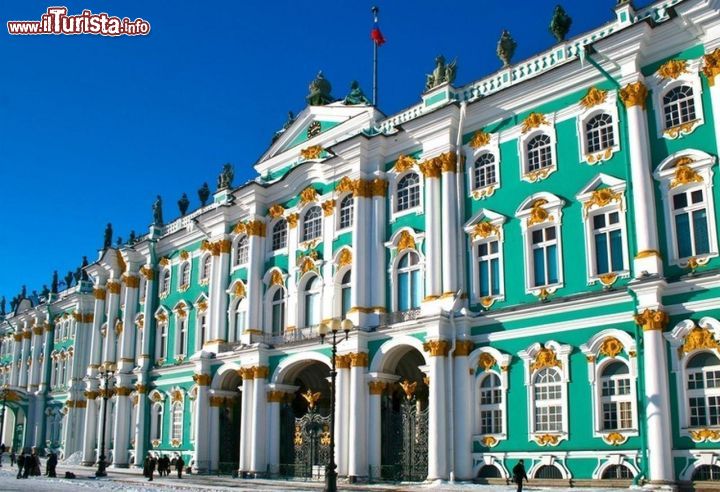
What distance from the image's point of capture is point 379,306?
32344 mm

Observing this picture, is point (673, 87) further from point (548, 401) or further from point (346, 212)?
point (346, 212)

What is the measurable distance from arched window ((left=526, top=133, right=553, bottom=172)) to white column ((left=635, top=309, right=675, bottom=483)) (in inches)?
271

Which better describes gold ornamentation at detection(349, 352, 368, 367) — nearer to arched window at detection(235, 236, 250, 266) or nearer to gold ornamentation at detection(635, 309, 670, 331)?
arched window at detection(235, 236, 250, 266)

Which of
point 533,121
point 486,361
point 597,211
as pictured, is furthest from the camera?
point 533,121

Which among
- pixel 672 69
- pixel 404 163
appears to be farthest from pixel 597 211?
pixel 404 163

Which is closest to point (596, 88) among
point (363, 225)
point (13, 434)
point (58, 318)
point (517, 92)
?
point (517, 92)

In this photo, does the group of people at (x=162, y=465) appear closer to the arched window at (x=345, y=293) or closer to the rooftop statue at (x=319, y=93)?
the arched window at (x=345, y=293)

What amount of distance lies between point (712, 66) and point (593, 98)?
161 inches

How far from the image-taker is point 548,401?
26344 mm

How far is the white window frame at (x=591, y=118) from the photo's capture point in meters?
26.4

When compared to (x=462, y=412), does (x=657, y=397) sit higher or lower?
higher

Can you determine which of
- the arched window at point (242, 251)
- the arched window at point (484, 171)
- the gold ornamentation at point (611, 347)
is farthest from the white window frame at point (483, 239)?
the arched window at point (242, 251)

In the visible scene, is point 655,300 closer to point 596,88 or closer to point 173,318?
point 596,88

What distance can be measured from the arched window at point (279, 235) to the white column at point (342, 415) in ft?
26.6
